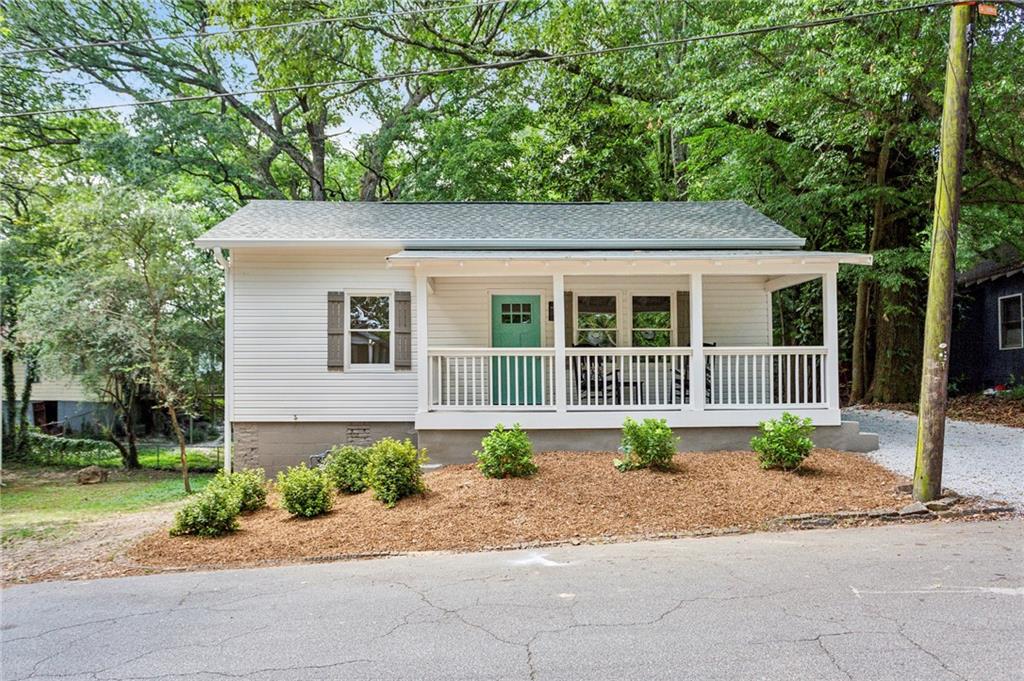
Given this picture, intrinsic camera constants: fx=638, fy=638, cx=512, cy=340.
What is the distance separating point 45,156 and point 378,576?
20.7 m

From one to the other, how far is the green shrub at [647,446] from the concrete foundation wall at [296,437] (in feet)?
14.0

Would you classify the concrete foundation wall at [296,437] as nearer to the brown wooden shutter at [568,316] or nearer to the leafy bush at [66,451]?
the brown wooden shutter at [568,316]

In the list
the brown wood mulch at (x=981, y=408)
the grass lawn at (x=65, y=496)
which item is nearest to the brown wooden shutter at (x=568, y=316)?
the grass lawn at (x=65, y=496)

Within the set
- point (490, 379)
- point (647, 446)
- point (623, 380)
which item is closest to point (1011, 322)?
point (623, 380)

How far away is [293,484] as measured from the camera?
7422 mm

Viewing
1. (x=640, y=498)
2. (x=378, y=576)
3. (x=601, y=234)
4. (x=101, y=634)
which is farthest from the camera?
(x=601, y=234)

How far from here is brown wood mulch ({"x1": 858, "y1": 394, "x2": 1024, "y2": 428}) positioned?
12.4 m

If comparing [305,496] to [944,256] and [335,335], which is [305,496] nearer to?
[335,335]

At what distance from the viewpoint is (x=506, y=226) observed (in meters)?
12.1

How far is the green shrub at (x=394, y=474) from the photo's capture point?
751 centimetres

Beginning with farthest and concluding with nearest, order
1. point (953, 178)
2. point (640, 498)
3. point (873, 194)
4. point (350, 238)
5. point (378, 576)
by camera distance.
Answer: point (873, 194) → point (350, 238) → point (640, 498) → point (953, 178) → point (378, 576)

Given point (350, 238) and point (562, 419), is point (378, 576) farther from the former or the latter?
point (350, 238)

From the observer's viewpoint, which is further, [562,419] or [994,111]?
[994,111]

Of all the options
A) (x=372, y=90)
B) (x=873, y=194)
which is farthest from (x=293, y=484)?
(x=372, y=90)
